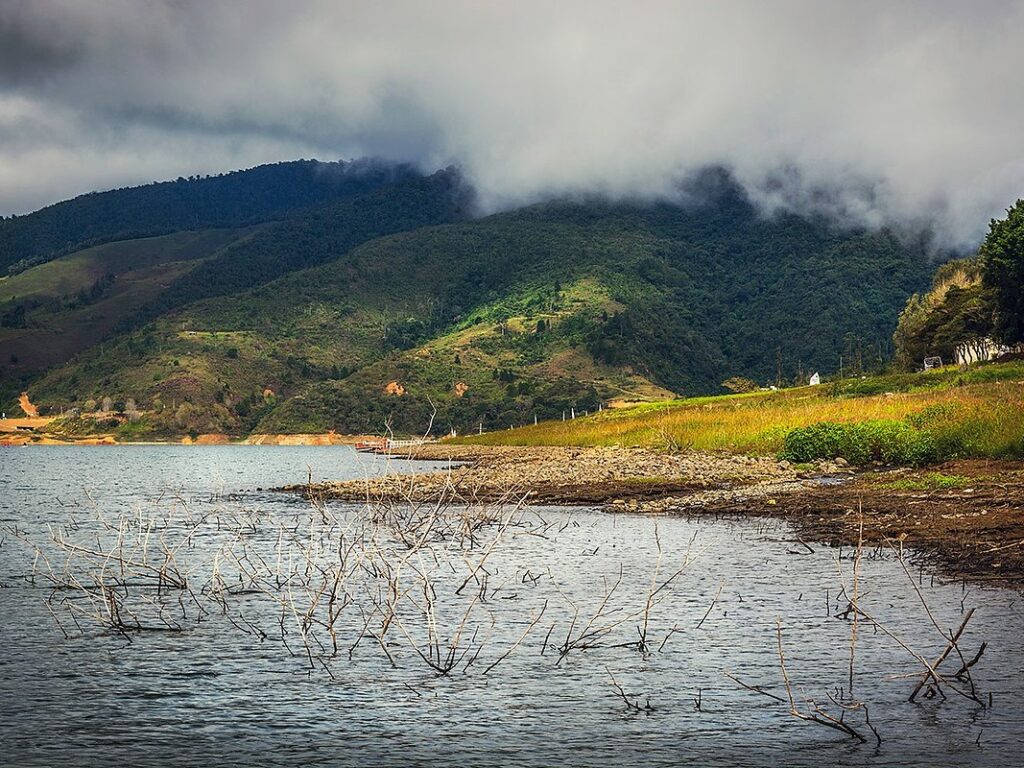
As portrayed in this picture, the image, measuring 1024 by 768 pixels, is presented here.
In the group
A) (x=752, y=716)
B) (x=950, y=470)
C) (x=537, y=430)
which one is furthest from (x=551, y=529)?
(x=537, y=430)

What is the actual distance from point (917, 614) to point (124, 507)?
40445 millimetres

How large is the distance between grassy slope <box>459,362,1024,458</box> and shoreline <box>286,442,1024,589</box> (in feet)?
5.94

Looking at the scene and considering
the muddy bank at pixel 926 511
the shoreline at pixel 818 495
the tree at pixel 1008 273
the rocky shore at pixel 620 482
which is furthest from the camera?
the tree at pixel 1008 273

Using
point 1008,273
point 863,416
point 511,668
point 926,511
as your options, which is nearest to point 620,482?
point 863,416

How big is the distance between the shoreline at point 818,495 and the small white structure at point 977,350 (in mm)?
55541

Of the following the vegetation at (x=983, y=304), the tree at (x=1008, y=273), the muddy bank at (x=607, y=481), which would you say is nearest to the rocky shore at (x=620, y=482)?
the muddy bank at (x=607, y=481)

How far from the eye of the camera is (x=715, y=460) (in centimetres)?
5044

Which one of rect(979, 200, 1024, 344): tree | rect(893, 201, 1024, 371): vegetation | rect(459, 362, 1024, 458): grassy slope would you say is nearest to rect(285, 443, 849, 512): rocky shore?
rect(459, 362, 1024, 458): grassy slope

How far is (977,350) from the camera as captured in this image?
343 ft

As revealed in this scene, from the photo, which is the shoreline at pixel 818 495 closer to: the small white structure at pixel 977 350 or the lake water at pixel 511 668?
the lake water at pixel 511 668

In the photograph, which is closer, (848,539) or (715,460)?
(848,539)

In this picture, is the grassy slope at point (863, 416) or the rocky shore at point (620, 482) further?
the rocky shore at point (620, 482)

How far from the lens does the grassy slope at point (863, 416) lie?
3716 cm

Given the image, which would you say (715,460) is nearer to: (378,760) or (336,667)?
(336,667)
